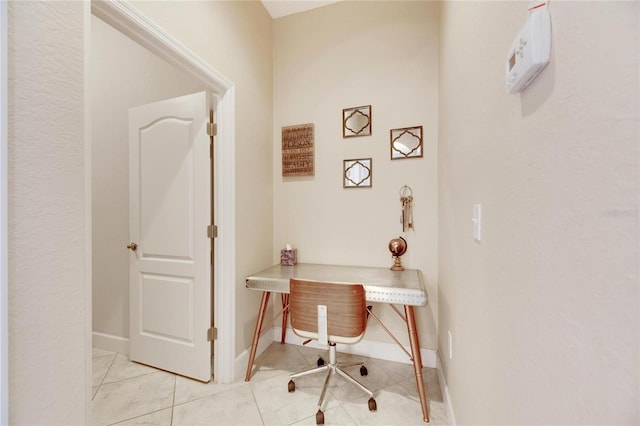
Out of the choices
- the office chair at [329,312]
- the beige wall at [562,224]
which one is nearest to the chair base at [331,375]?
the office chair at [329,312]

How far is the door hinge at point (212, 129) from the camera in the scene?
1.89 meters

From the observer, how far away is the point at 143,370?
204 centimetres

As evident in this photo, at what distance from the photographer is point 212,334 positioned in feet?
6.23

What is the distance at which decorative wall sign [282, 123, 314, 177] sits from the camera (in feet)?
7.88

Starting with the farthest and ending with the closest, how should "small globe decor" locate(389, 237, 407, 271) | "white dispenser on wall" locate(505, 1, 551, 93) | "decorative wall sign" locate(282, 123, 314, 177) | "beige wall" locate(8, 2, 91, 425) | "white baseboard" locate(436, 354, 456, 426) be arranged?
"decorative wall sign" locate(282, 123, 314, 177) → "small globe decor" locate(389, 237, 407, 271) → "white baseboard" locate(436, 354, 456, 426) → "beige wall" locate(8, 2, 91, 425) → "white dispenser on wall" locate(505, 1, 551, 93)

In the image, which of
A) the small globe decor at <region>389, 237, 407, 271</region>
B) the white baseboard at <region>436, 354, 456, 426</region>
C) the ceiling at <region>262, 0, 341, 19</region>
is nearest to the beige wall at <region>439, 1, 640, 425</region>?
the white baseboard at <region>436, 354, 456, 426</region>

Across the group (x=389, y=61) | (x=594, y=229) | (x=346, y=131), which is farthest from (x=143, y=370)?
(x=389, y=61)

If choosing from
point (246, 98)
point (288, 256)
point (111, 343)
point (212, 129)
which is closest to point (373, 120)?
point (246, 98)

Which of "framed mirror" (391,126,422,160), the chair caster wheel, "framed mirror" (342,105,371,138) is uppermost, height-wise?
"framed mirror" (342,105,371,138)

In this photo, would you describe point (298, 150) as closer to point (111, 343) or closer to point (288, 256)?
point (288, 256)

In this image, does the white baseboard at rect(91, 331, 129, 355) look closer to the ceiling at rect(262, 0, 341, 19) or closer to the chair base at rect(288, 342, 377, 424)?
the chair base at rect(288, 342, 377, 424)

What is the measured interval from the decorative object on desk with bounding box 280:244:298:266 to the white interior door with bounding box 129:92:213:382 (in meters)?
0.66

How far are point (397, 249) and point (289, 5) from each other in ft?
7.90

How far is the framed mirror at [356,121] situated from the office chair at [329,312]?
137cm
